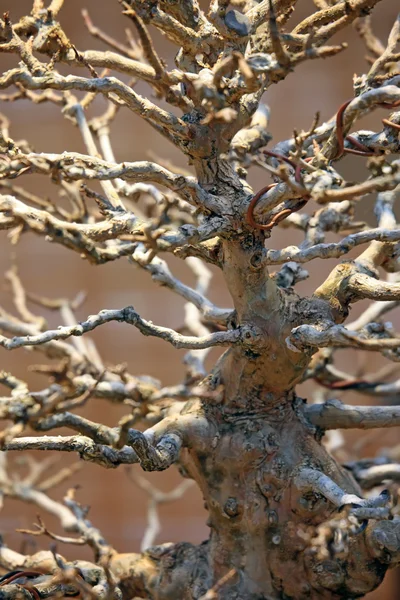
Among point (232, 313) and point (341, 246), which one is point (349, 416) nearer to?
point (232, 313)

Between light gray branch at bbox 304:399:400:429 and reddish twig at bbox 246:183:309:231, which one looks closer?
reddish twig at bbox 246:183:309:231

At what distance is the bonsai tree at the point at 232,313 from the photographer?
898 mm

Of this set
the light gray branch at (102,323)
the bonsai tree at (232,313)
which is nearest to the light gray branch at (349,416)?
the bonsai tree at (232,313)

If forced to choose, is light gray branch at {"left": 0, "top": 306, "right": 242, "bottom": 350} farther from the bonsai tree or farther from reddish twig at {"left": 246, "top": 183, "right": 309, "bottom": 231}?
reddish twig at {"left": 246, "top": 183, "right": 309, "bottom": 231}

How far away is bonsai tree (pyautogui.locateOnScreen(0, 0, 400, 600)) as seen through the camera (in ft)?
2.95

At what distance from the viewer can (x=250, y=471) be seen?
116cm

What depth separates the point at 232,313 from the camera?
1176 millimetres

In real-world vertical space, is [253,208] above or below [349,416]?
above

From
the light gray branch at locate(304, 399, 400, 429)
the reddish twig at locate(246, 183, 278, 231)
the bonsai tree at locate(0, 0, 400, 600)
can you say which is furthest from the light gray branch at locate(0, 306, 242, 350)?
the light gray branch at locate(304, 399, 400, 429)

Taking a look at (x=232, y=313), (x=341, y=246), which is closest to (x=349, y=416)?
(x=232, y=313)

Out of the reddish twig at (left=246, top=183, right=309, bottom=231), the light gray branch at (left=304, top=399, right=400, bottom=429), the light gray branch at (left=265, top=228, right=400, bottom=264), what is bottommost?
the light gray branch at (left=304, top=399, right=400, bottom=429)

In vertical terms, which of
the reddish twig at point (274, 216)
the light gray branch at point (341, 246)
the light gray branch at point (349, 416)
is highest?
the reddish twig at point (274, 216)

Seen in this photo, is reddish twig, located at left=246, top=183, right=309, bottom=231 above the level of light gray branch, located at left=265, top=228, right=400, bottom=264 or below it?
above

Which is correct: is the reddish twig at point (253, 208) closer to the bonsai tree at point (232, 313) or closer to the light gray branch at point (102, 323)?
the bonsai tree at point (232, 313)
